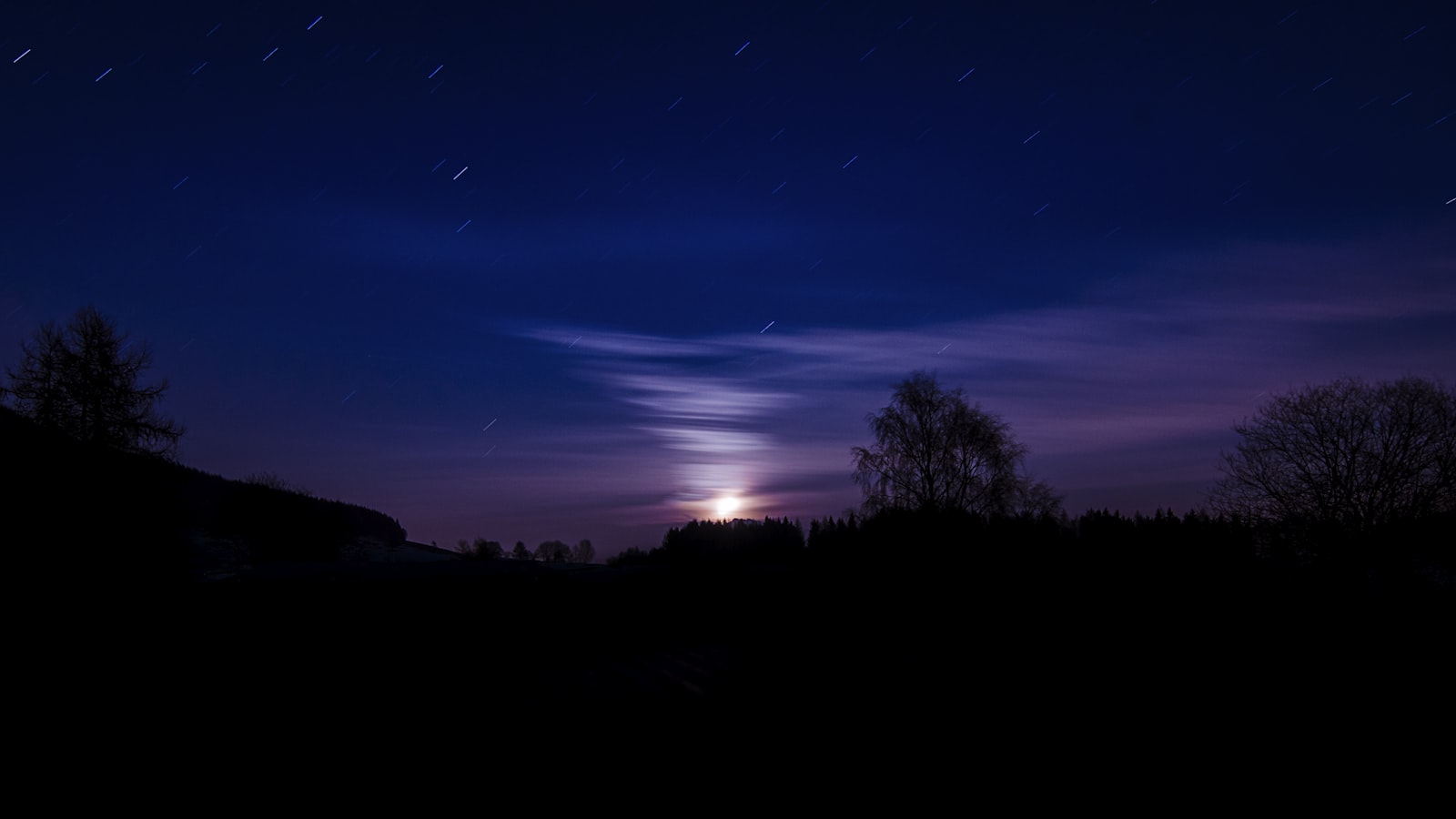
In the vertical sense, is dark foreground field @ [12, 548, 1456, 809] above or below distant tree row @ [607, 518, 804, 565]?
below

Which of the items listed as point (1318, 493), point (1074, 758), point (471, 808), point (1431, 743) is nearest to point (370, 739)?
point (471, 808)

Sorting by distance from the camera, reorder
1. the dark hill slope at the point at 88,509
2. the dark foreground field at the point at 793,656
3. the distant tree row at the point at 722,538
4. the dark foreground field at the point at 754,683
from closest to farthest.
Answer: the dark foreground field at the point at 754,683 < the dark foreground field at the point at 793,656 < the dark hill slope at the point at 88,509 < the distant tree row at the point at 722,538

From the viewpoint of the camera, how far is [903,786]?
5.63 metres

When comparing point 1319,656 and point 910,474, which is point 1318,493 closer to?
point 910,474

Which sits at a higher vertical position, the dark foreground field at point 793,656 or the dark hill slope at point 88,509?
the dark hill slope at point 88,509

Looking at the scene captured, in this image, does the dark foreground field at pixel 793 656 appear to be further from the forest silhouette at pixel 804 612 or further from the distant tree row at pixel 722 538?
the distant tree row at pixel 722 538

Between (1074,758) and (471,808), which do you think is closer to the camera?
(471,808)

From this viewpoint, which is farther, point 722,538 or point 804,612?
point 722,538

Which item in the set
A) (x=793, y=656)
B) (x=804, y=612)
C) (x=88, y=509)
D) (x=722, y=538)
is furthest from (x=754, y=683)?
(x=88, y=509)

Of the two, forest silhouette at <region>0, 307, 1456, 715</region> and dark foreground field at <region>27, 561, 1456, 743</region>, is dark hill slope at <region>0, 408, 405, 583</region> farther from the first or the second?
dark foreground field at <region>27, 561, 1456, 743</region>

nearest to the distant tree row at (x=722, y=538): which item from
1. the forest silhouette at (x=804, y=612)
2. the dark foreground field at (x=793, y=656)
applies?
the forest silhouette at (x=804, y=612)

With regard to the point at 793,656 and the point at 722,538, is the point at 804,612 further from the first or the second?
the point at 722,538

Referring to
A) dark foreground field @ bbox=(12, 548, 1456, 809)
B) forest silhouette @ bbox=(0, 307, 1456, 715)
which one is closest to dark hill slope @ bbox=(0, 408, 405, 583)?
forest silhouette @ bbox=(0, 307, 1456, 715)

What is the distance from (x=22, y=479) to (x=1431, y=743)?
1132 inches
